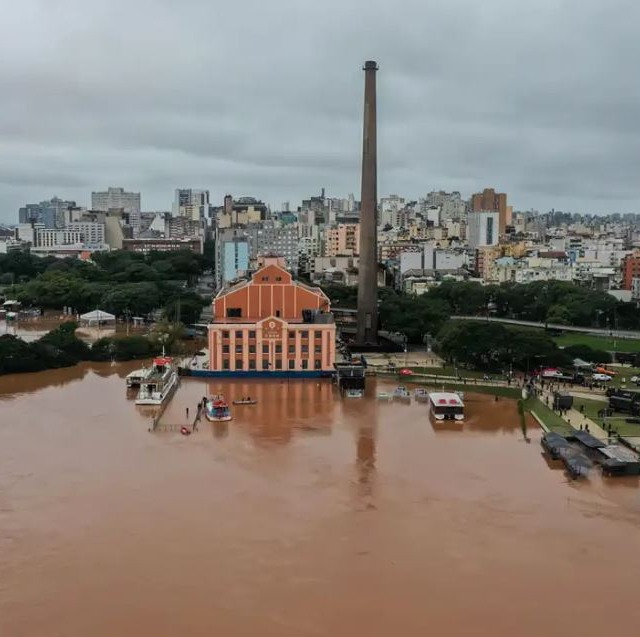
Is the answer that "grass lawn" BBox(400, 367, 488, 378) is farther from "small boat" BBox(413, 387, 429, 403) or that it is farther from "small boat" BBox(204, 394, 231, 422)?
"small boat" BBox(204, 394, 231, 422)

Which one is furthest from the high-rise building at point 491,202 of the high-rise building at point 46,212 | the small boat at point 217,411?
the small boat at point 217,411

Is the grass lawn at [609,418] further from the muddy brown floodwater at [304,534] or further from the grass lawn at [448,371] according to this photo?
the grass lawn at [448,371]

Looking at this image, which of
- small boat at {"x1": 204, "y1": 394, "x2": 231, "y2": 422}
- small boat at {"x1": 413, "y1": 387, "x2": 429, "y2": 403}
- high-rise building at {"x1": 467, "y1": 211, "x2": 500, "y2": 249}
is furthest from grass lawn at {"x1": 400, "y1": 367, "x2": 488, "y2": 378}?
high-rise building at {"x1": 467, "y1": 211, "x2": 500, "y2": 249}

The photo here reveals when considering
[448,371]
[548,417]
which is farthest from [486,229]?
[548,417]

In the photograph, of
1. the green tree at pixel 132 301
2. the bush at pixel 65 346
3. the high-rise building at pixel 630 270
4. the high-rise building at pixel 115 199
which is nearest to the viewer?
the bush at pixel 65 346

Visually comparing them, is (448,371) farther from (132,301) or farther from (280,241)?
(280,241)

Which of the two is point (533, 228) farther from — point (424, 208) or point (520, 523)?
point (520, 523)
